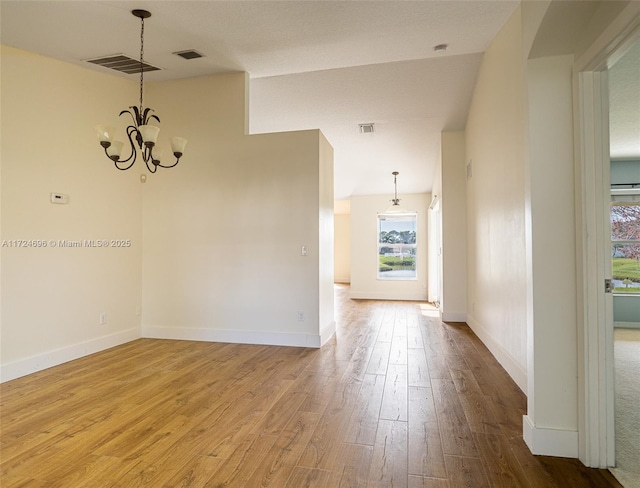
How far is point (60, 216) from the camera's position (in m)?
3.65

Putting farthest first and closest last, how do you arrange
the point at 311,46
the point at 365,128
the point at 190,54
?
the point at 365,128
the point at 190,54
the point at 311,46

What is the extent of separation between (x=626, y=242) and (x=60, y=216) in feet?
22.2

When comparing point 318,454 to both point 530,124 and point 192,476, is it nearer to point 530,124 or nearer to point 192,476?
point 192,476

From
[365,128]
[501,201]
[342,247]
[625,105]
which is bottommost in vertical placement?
[342,247]

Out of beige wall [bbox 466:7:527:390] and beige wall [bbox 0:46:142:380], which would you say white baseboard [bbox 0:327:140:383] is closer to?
beige wall [bbox 0:46:142:380]

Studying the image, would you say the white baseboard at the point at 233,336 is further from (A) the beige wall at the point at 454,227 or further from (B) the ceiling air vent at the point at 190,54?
(B) the ceiling air vent at the point at 190,54

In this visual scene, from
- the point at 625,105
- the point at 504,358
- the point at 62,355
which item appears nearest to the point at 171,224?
the point at 62,355

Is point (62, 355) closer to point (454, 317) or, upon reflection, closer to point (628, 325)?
point (454, 317)

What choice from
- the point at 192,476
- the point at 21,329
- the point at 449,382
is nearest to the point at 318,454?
the point at 192,476

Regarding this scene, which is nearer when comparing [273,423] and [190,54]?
[273,423]

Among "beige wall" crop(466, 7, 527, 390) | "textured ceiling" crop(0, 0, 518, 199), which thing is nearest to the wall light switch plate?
"textured ceiling" crop(0, 0, 518, 199)

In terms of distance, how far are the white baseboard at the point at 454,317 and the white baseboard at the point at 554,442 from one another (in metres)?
3.73

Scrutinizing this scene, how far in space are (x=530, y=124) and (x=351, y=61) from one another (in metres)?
2.59

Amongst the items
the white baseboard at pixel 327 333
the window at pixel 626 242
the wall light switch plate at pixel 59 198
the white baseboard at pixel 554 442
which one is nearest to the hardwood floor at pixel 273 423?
the white baseboard at pixel 554 442
